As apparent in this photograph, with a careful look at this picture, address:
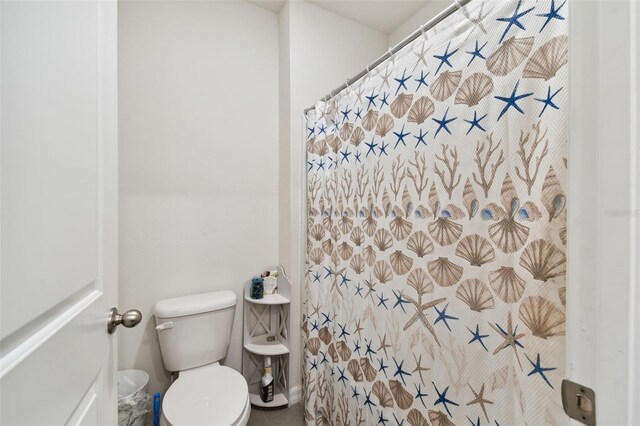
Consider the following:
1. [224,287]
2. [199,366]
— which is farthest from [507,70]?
[199,366]

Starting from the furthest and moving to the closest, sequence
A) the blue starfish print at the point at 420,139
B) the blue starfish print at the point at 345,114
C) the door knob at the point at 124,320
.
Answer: the blue starfish print at the point at 345,114, the blue starfish print at the point at 420,139, the door knob at the point at 124,320

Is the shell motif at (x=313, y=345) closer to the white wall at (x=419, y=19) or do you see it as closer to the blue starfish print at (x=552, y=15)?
the blue starfish print at (x=552, y=15)

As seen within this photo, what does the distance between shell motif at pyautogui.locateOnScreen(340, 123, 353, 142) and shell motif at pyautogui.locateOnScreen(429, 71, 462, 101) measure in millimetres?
459

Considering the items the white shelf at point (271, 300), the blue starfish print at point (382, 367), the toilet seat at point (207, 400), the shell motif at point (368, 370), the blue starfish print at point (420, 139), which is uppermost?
the blue starfish print at point (420, 139)

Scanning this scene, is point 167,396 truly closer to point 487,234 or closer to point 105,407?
point 105,407

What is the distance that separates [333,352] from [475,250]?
0.95 meters

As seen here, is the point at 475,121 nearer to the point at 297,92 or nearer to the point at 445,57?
the point at 445,57

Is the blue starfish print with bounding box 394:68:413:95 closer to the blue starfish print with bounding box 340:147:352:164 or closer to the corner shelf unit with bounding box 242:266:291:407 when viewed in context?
the blue starfish print with bounding box 340:147:352:164

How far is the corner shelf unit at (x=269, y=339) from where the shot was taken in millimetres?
1742

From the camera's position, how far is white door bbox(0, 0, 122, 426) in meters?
0.31

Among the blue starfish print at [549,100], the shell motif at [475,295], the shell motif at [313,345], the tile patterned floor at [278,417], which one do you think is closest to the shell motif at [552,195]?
the blue starfish print at [549,100]

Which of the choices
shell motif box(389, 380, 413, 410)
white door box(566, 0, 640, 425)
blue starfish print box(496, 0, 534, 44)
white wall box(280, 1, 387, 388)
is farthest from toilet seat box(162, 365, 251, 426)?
blue starfish print box(496, 0, 534, 44)

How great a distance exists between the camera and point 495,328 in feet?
2.31

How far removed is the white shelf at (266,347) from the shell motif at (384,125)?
1424 millimetres
